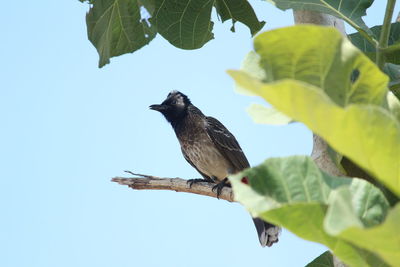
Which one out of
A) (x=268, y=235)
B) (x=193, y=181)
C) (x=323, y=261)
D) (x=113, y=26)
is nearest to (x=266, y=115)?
(x=323, y=261)

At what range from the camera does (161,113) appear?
23.4 ft

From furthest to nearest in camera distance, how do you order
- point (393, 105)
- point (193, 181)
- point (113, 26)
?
point (193, 181)
point (113, 26)
point (393, 105)

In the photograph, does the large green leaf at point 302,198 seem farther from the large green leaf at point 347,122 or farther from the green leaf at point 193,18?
the green leaf at point 193,18

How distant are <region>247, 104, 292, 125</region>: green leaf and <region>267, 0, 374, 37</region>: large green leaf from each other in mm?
925

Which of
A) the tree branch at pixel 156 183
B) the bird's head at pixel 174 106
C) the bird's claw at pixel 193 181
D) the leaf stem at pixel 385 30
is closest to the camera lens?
the leaf stem at pixel 385 30

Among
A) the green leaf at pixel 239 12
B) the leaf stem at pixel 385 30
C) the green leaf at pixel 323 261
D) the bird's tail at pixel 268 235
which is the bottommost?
the bird's tail at pixel 268 235

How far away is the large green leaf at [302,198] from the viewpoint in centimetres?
102

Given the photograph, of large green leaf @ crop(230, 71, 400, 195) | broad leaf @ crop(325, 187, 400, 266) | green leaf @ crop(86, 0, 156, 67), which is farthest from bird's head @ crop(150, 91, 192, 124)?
broad leaf @ crop(325, 187, 400, 266)

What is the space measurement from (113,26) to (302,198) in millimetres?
2331

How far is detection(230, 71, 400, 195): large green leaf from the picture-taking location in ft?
3.11

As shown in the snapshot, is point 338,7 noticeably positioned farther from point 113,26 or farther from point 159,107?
point 159,107

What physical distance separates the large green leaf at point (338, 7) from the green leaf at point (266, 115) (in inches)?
36.4

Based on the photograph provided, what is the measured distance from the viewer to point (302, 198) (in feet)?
3.52

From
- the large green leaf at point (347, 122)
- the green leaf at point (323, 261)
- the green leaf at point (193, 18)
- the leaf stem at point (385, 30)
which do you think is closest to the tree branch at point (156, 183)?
the green leaf at point (193, 18)
